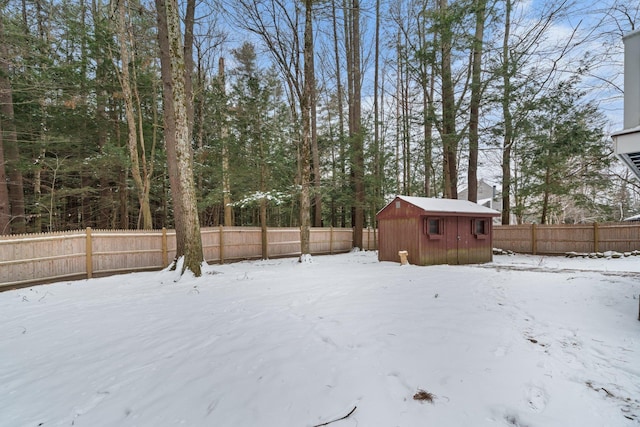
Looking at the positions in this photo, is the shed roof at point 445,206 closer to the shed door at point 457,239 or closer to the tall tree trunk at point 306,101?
the shed door at point 457,239

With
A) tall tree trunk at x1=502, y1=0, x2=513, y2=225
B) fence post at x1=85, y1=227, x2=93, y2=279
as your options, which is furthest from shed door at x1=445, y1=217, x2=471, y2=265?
fence post at x1=85, y1=227, x2=93, y2=279

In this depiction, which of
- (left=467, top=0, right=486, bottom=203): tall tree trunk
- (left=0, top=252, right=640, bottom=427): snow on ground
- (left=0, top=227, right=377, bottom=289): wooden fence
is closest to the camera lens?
(left=0, top=252, right=640, bottom=427): snow on ground

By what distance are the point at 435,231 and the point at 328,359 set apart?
719 cm

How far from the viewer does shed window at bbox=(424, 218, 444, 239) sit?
8.46 metres

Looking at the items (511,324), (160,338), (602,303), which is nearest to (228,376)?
(160,338)

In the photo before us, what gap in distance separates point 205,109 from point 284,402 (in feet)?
43.4

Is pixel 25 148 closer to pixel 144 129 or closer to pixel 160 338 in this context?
pixel 144 129

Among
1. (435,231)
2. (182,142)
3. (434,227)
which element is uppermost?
(182,142)

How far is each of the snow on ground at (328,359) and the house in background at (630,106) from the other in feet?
6.34

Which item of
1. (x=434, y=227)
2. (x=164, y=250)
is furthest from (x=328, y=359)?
(x=164, y=250)

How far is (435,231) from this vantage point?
871 cm

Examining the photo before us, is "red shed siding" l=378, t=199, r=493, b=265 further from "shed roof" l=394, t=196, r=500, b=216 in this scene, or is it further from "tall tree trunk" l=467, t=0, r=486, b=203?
"tall tree trunk" l=467, t=0, r=486, b=203

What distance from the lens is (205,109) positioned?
12609 mm

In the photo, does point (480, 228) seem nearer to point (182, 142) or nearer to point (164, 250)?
point (182, 142)
